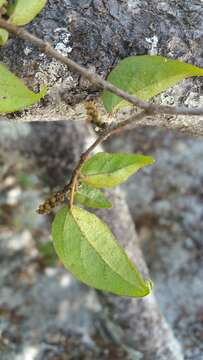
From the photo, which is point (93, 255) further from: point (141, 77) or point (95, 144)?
point (141, 77)

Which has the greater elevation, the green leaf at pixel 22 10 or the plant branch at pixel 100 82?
the green leaf at pixel 22 10

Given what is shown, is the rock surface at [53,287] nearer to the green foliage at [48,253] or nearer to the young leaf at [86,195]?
the green foliage at [48,253]

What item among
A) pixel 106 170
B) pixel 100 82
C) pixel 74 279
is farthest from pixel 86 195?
pixel 74 279

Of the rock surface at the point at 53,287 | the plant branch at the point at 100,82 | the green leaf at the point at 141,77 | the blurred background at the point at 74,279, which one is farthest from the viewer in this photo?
the blurred background at the point at 74,279

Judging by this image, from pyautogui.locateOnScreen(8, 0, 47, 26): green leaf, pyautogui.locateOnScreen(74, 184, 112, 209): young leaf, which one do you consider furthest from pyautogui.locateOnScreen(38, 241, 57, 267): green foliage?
pyautogui.locateOnScreen(8, 0, 47, 26): green leaf

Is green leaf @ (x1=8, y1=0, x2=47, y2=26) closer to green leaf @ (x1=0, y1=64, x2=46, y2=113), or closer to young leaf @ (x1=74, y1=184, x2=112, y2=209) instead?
green leaf @ (x1=0, y1=64, x2=46, y2=113)

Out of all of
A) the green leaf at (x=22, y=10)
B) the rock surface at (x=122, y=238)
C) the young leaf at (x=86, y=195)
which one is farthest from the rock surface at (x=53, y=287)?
the green leaf at (x=22, y=10)
